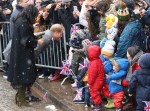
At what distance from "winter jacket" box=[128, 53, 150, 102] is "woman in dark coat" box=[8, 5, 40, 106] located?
7.93 ft

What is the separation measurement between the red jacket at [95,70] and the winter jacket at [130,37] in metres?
0.40

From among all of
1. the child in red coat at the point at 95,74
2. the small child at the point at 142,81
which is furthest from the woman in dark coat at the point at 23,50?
the small child at the point at 142,81

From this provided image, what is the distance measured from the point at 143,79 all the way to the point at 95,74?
1.04m

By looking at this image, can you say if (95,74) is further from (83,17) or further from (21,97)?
(83,17)

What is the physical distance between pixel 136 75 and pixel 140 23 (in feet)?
4.02

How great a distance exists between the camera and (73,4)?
10039 millimetres

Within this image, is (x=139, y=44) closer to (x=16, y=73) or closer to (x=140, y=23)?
(x=140, y=23)

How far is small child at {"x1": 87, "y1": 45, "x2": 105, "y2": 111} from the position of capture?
23.7 feet

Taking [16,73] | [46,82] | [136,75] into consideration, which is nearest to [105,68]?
[136,75]

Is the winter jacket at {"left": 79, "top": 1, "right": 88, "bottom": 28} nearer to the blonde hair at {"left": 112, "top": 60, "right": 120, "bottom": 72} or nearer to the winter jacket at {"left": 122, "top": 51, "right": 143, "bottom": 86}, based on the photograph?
the blonde hair at {"left": 112, "top": 60, "right": 120, "bottom": 72}

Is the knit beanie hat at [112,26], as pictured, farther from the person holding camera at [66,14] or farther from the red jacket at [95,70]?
the person holding camera at [66,14]

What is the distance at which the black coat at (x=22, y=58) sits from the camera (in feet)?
26.8

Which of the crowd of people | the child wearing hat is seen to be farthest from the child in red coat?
the child wearing hat

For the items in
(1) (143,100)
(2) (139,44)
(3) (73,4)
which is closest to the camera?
(1) (143,100)
